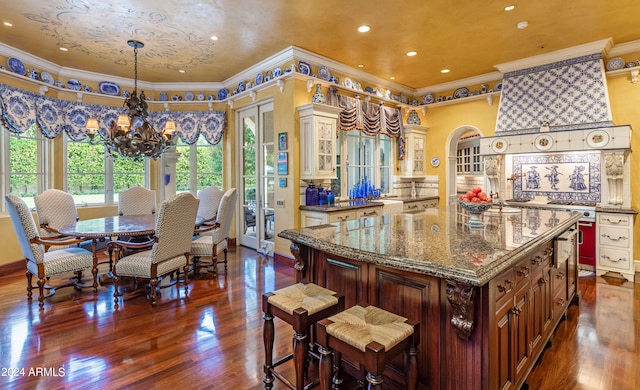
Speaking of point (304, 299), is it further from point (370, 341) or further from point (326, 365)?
point (370, 341)

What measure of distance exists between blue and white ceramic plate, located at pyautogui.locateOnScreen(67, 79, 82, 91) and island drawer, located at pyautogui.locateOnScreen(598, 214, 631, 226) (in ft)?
27.0

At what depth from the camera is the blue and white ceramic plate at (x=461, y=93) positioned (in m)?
6.14

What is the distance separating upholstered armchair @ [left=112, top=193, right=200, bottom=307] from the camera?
11.0ft

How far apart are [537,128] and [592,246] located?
6.03ft

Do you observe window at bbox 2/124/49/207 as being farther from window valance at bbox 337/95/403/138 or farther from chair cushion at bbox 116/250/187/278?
window valance at bbox 337/95/403/138

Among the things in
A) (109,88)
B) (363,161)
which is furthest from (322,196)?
(109,88)

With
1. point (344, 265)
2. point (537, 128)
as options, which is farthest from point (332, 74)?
point (344, 265)

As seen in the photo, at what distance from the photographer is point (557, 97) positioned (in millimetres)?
4832

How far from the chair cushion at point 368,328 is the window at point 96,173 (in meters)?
5.15

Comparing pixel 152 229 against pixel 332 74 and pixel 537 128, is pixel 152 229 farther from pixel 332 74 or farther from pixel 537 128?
pixel 537 128

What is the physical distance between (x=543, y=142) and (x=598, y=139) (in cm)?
63

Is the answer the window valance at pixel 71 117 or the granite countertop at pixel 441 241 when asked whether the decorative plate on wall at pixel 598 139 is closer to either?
the granite countertop at pixel 441 241

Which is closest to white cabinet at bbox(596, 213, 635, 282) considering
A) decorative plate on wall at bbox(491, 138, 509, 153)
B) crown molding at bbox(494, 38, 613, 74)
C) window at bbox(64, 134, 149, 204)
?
decorative plate on wall at bbox(491, 138, 509, 153)

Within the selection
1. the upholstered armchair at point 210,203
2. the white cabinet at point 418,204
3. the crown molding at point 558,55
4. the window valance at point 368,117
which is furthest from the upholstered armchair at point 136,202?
the crown molding at point 558,55
